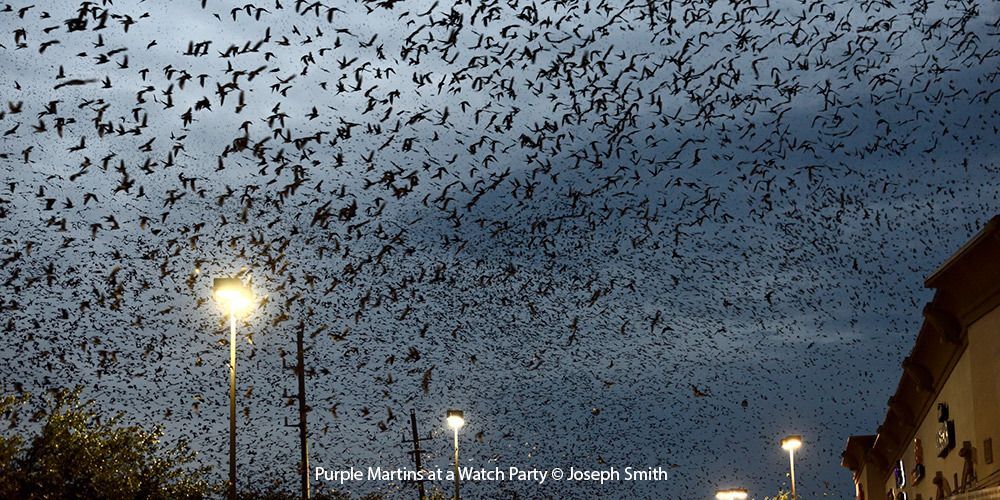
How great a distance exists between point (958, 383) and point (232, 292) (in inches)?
803

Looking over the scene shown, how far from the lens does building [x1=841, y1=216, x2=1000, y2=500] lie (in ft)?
92.7

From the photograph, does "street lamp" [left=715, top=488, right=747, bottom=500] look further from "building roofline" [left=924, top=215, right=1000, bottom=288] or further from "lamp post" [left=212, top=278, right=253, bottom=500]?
"lamp post" [left=212, top=278, right=253, bottom=500]

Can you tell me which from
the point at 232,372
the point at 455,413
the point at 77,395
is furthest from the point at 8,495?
the point at 232,372

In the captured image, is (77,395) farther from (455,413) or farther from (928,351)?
(928,351)

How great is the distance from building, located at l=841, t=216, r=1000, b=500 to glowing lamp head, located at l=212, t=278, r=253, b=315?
15096 mm

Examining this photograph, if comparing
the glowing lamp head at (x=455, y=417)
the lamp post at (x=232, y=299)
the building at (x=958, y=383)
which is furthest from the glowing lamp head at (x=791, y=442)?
the lamp post at (x=232, y=299)

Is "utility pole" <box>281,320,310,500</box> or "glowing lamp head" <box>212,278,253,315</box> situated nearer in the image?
"glowing lamp head" <box>212,278,253,315</box>

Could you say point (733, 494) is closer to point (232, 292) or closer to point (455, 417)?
point (455, 417)

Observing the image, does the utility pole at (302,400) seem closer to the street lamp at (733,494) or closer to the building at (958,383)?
the building at (958,383)

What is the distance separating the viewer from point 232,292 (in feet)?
87.5

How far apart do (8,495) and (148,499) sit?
1095cm

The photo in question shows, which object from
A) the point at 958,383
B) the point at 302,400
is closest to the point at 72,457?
the point at 302,400

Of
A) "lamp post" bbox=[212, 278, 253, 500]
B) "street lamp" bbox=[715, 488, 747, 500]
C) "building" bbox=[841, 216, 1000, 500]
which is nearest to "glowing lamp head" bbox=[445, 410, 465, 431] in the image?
"building" bbox=[841, 216, 1000, 500]

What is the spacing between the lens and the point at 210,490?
215 feet
